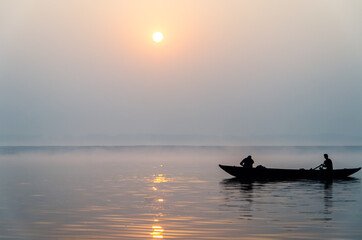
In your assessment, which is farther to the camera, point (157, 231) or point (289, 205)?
point (289, 205)

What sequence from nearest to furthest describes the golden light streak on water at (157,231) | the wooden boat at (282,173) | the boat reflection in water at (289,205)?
the golden light streak on water at (157,231)
the boat reflection in water at (289,205)
the wooden boat at (282,173)

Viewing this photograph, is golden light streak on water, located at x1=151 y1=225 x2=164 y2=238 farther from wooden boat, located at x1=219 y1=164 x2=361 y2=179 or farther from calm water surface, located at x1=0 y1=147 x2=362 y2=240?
wooden boat, located at x1=219 y1=164 x2=361 y2=179

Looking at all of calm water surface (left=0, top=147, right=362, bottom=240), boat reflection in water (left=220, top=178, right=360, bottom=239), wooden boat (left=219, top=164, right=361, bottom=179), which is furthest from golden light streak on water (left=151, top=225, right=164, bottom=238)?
wooden boat (left=219, top=164, right=361, bottom=179)

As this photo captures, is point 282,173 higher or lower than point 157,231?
higher

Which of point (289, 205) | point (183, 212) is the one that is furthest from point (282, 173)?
point (183, 212)

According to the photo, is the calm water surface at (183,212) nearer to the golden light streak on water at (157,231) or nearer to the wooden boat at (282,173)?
the golden light streak on water at (157,231)

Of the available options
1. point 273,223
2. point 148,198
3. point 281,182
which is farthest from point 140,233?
point 281,182

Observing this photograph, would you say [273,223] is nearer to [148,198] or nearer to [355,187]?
[148,198]

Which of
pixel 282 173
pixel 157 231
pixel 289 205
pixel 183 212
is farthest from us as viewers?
pixel 282 173

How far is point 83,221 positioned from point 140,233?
409cm

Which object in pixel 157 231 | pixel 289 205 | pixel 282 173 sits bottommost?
pixel 157 231

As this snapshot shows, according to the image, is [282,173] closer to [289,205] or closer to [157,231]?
[289,205]

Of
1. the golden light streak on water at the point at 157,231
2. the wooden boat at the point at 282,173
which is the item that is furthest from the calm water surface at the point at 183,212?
the wooden boat at the point at 282,173

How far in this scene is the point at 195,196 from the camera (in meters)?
35.7
